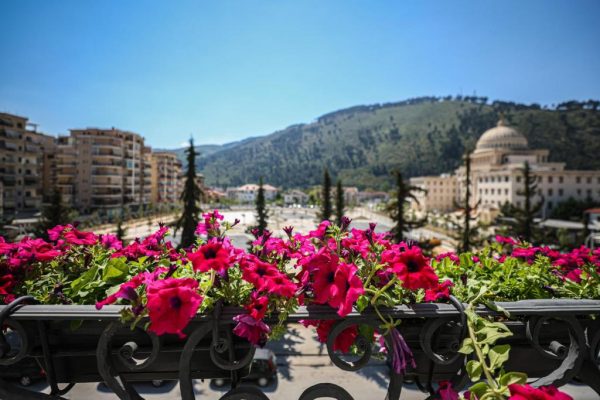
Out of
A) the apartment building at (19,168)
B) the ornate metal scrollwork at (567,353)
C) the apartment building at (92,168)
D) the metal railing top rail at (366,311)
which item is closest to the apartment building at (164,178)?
the apartment building at (92,168)

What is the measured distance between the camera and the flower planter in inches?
55.1

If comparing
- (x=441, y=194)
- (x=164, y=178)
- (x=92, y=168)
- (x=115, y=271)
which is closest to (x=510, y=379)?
(x=115, y=271)

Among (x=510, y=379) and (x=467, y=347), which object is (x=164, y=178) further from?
(x=510, y=379)

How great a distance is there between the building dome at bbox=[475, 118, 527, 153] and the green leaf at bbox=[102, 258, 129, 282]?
104 meters

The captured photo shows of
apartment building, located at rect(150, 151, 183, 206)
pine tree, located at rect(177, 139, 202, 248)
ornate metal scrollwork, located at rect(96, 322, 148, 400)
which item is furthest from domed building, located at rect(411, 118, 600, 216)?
apartment building, located at rect(150, 151, 183, 206)

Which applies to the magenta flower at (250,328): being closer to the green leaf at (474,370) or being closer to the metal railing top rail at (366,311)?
the metal railing top rail at (366,311)

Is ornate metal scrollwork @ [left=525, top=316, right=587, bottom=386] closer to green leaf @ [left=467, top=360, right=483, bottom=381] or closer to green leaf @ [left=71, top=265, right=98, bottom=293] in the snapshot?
green leaf @ [left=467, top=360, right=483, bottom=381]

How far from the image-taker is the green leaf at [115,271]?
5.27ft

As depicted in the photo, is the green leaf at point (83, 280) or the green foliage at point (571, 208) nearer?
the green leaf at point (83, 280)

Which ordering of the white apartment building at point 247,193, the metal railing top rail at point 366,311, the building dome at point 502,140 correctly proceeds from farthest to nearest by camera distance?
the white apartment building at point 247,193, the building dome at point 502,140, the metal railing top rail at point 366,311

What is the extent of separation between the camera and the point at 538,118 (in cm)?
17675

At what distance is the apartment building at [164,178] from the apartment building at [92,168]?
17957 mm

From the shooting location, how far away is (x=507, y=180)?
64.7 meters

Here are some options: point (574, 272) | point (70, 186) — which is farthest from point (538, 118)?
point (574, 272)
